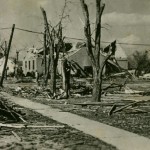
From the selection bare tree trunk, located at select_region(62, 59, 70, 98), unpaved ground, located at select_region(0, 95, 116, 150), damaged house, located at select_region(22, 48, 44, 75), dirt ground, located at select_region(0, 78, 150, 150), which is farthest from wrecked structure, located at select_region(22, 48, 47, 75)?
unpaved ground, located at select_region(0, 95, 116, 150)

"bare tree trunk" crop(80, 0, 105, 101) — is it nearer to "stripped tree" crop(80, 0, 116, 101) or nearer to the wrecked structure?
"stripped tree" crop(80, 0, 116, 101)

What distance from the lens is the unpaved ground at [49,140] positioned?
1030 centimetres

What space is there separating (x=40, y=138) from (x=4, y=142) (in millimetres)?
1129

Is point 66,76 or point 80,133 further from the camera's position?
point 66,76

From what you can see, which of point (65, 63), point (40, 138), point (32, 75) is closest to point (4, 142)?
point (40, 138)

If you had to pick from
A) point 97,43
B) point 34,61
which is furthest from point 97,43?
point 34,61

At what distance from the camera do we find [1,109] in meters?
15.6

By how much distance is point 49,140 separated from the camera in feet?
37.2

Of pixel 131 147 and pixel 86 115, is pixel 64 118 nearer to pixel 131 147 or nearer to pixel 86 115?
pixel 86 115

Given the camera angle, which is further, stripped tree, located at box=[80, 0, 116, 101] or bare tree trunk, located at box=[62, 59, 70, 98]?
bare tree trunk, located at box=[62, 59, 70, 98]

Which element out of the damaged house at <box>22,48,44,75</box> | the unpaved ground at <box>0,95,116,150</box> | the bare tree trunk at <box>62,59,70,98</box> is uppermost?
the damaged house at <box>22,48,44,75</box>

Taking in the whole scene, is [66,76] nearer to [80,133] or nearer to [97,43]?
[97,43]

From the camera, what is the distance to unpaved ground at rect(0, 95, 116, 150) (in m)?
10.3

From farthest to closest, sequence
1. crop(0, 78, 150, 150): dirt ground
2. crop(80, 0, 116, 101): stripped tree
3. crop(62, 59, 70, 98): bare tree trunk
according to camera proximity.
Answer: crop(62, 59, 70, 98): bare tree trunk → crop(80, 0, 116, 101): stripped tree → crop(0, 78, 150, 150): dirt ground
